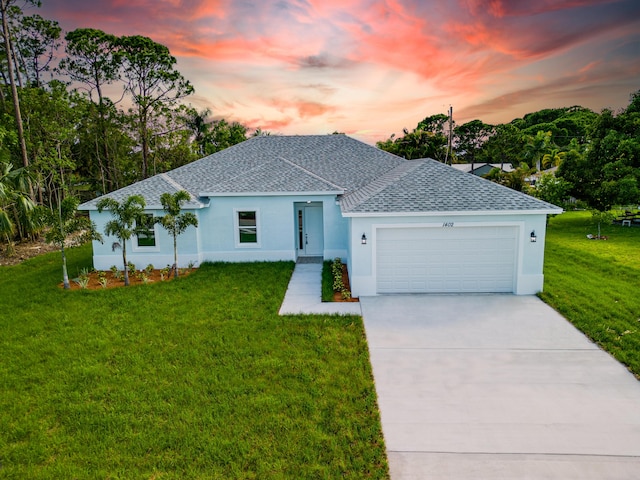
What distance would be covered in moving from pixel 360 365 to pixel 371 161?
1375cm

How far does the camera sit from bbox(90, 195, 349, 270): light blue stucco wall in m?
14.9

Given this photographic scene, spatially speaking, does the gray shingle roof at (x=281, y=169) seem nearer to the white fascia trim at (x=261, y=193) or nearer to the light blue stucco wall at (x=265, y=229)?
Answer: the white fascia trim at (x=261, y=193)

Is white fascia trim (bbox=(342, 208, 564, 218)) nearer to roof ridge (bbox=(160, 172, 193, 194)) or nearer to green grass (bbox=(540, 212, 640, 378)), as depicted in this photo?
green grass (bbox=(540, 212, 640, 378))

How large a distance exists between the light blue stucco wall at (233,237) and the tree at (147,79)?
55.6 feet

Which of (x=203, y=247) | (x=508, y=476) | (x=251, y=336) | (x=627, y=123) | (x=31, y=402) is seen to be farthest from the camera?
(x=627, y=123)

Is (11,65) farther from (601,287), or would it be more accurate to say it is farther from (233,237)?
(601,287)

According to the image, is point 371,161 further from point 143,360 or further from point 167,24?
point 143,360

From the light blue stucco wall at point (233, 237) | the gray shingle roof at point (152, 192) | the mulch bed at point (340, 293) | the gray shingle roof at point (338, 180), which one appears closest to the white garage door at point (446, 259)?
the gray shingle roof at point (338, 180)

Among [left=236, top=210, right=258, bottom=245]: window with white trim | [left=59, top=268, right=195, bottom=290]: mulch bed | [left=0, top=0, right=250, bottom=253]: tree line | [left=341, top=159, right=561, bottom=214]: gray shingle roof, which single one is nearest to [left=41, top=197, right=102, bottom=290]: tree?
[left=59, top=268, right=195, bottom=290]: mulch bed

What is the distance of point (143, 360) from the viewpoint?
24.9 ft

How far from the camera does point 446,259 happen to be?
1134 cm

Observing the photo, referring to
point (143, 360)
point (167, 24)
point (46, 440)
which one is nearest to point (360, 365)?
point (143, 360)

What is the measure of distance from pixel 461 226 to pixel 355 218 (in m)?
3.22

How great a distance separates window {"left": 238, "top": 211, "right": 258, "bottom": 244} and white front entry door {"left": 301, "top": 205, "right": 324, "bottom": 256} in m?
2.16
